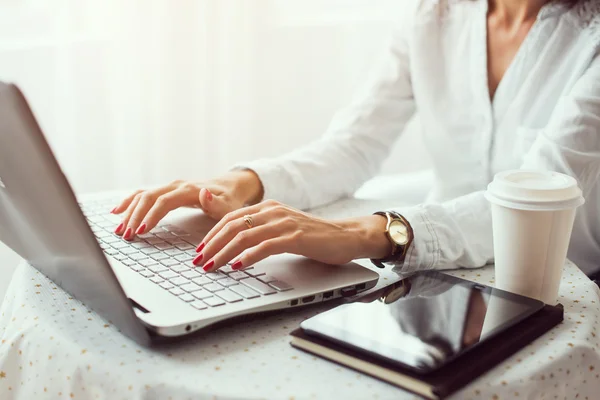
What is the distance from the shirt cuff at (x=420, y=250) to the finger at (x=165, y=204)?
0.32 meters

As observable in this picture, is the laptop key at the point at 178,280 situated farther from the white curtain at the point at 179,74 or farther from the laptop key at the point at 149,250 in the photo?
the white curtain at the point at 179,74

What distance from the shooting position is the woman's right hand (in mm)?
1042

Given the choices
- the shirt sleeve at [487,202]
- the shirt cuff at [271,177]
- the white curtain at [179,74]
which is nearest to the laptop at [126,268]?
the shirt sleeve at [487,202]

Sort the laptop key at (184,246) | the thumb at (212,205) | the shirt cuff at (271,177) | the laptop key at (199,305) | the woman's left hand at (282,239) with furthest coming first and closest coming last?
the shirt cuff at (271,177), the thumb at (212,205), the laptop key at (184,246), the woman's left hand at (282,239), the laptop key at (199,305)

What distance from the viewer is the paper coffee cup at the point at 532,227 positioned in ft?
2.68

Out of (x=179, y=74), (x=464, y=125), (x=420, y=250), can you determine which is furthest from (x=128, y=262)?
(x=179, y=74)

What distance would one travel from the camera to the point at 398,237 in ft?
3.18

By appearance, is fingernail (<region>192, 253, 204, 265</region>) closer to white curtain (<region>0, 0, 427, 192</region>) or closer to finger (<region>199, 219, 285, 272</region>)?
finger (<region>199, 219, 285, 272</region>)

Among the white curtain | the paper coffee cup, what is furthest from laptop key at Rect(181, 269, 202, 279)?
the white curtain

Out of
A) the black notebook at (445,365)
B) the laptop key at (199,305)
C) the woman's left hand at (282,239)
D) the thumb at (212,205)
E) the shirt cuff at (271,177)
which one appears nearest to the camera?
the black notebook at (445,365)

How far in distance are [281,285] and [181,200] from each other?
0.99 ft

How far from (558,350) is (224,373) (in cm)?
34

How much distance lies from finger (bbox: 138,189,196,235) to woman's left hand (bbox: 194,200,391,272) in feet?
0.50

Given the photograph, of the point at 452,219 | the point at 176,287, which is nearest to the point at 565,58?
the point at 452,219
